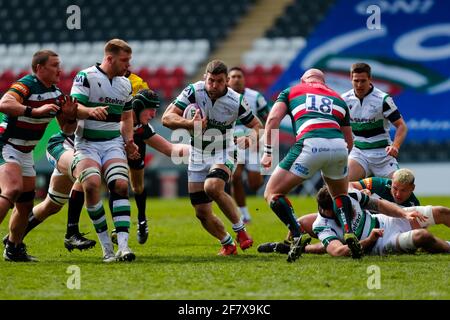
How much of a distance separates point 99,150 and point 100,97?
0.51 meters

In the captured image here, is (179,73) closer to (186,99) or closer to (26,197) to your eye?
(186,99)

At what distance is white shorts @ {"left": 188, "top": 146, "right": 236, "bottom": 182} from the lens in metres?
9.80

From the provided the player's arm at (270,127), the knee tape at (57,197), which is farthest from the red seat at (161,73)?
the player's arm at (270,127)

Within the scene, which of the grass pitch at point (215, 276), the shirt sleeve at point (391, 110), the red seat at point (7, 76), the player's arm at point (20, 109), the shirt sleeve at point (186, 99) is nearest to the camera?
the grass pitch at point (215, 276)

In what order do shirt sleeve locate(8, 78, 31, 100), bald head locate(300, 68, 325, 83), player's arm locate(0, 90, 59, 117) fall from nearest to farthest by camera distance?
player's arm locate(0, 90, 59, 117), shirt sleeve locate(8, 78, 31, 100), bald head locate(300, 68, 325, 83)

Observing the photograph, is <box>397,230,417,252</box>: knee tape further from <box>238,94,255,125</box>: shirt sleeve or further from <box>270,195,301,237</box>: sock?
<box>238,94,255,125</box>: shirt sleeve

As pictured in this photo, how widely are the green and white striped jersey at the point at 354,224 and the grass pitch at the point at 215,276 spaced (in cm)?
23

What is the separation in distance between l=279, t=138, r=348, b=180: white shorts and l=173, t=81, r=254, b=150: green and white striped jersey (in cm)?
117

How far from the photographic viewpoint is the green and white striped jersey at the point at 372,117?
36.4ft

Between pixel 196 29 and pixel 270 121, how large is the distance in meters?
20.6

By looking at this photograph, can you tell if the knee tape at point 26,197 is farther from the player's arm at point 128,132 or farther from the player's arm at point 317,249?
the player's arm at point 317,249

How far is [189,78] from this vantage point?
92.5 feet

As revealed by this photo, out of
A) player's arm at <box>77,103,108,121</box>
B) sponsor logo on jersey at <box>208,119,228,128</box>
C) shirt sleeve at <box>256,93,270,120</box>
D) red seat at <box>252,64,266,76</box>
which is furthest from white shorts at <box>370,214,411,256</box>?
red seat at <box>252,64,266,76</box>
